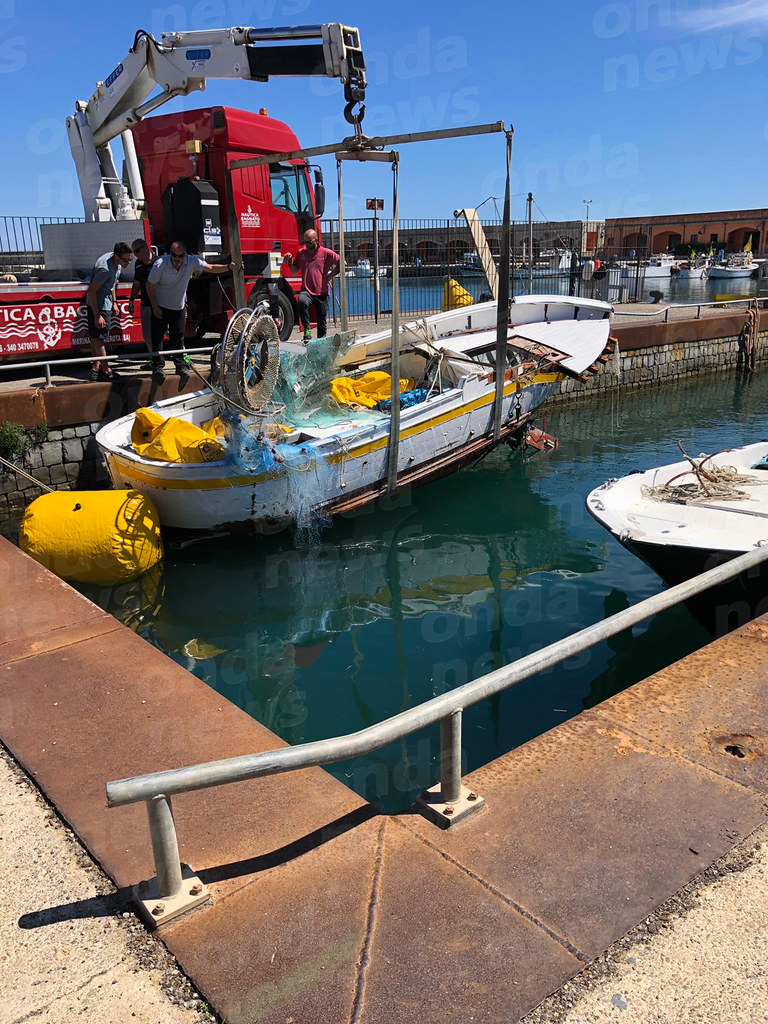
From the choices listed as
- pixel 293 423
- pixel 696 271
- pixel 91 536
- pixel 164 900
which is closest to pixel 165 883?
pixel 164 900

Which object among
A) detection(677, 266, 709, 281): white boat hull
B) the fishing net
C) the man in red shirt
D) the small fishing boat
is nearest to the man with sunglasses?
the fishing net

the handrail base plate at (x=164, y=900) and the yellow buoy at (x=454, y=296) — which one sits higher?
the yellow buoy at (x=454, y=296)

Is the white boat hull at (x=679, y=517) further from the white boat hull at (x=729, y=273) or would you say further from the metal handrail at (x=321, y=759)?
the white boat hull at (x=729, y=273)

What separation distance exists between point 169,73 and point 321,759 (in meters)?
10.4

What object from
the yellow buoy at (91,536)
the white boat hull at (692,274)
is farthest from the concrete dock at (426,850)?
the white boat hull at (692,274)

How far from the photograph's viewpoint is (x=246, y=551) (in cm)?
812

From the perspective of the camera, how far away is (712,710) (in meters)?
3.42

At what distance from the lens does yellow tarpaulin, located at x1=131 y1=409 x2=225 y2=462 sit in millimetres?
7332

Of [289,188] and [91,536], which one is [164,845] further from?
[289,188]

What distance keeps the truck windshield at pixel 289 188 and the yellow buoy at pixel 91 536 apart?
6737 millimetres

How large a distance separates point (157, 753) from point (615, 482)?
204 inches

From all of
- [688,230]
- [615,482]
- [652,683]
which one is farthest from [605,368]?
[688,230]

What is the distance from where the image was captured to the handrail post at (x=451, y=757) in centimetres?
261

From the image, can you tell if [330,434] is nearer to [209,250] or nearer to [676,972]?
[209,250]
